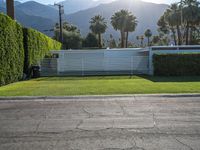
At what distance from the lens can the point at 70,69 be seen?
123 ft

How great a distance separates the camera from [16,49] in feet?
79.8

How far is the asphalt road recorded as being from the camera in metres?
7.20

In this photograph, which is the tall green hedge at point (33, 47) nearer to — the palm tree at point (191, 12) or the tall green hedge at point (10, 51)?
the tall green hedge at point (10, 51)

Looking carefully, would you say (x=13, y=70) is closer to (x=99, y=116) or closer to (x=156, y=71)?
(x=156, y=71)

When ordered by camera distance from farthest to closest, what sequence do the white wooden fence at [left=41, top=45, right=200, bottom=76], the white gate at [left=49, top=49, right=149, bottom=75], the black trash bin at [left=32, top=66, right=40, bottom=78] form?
1. the white gate at [left=49, top=49, right=149, bottom=75]
2. the white wooden fence at [left=41, top=45, right=200, bottom=76]
3. the black trash bin at [left=32, top=66, right=40, bottom=78]

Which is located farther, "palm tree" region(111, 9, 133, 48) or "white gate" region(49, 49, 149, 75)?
"palm tree" region(111, 9, 133, 48)

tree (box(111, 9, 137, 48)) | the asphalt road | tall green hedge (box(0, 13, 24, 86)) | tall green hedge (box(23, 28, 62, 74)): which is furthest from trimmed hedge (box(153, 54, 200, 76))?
tree (box(111, 9, 137, 48))

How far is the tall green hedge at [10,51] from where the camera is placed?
2103cm

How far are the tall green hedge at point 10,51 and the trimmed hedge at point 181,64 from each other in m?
11.0

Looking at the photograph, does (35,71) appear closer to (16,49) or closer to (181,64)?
(16,49)

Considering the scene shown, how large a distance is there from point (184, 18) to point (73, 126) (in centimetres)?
6052

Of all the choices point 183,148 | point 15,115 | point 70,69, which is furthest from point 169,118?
point 70,69

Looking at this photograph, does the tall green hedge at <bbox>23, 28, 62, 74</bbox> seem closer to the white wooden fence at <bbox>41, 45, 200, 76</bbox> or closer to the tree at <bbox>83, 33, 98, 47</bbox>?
the white wooden fence at <bbox>41, 45, 200, 76</bbox>

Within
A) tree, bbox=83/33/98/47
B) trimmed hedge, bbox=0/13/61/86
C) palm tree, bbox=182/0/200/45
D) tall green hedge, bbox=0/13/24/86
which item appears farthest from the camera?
tree, bbox=83/33/98/47
